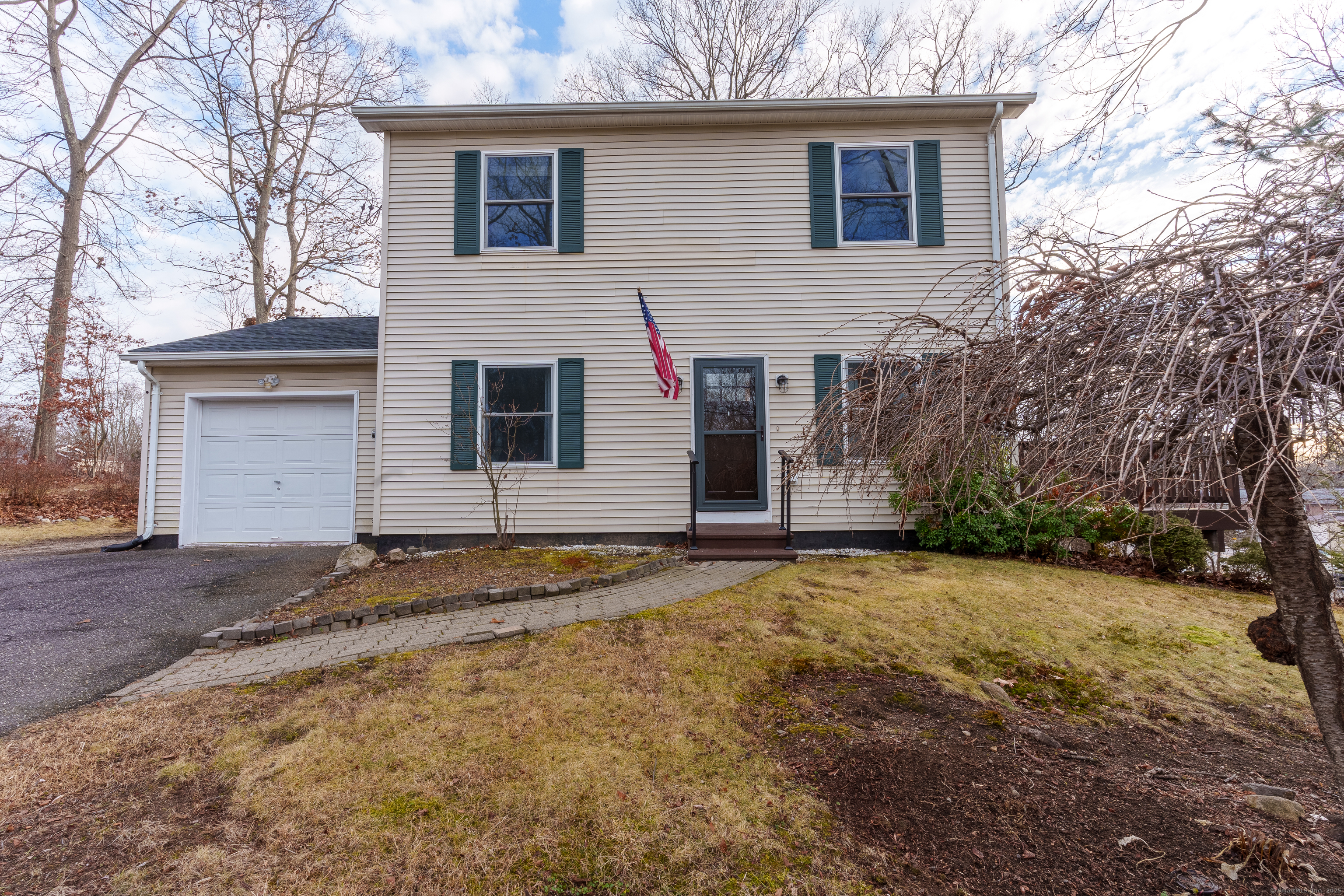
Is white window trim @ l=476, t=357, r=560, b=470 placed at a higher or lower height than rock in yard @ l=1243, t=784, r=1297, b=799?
higher

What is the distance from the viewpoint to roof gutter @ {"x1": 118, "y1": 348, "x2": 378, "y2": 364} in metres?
7.95

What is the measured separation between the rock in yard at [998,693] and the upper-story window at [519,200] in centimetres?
715

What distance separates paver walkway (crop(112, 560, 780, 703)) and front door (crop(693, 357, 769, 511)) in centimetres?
195

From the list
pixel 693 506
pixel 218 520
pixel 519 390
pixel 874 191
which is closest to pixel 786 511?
pixel 693 506

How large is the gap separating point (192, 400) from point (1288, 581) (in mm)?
10952

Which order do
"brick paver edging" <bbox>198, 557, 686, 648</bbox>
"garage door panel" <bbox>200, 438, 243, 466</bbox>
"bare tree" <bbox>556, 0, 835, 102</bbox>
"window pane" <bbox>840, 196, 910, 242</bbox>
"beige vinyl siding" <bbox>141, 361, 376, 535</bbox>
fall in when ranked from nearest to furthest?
1. "brick paver edging" <bbox>198, 557, 686, 648</bbox>
2. "window pane" <bbox>840, 196, 910, 242</bbox>
3. "beige vinyl siding" <bbox>141, 361, 376, 535</bbox>
4. "garage door panel" <bbox>200, 438, 243, 466</bbox>
5. "bare tree" <bbox>556, 0, 835, 102</bbox>

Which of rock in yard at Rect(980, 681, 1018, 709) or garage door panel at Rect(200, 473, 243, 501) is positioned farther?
Answer: garage door panel at Rect(200, 473, 243, 501)

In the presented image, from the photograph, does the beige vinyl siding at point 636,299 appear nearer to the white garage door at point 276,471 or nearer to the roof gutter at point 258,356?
the roof gutter at point 258,356

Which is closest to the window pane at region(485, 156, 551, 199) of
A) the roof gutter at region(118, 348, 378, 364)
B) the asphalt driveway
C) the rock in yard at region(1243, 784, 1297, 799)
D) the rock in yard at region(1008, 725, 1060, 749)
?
the roof gutter at region(118, 348, 378, 364)

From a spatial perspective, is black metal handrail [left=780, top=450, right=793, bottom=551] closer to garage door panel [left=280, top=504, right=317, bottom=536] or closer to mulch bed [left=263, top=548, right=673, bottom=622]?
mulch bed [left=263, top=548, right=673, bottom=622]

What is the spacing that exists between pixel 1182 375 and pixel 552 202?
7.75m

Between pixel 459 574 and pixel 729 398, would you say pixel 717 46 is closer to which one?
pixel 729 398

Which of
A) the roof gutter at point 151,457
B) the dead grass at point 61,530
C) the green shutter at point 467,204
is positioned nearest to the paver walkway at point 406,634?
the green shutter at point 467,204

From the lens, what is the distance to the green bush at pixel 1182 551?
643 cm
